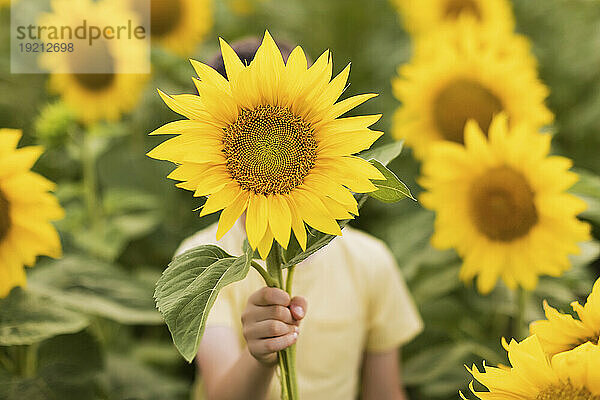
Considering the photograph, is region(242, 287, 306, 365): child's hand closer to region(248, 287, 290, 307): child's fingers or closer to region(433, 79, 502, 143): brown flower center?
region(248, 287, 290, 307): child's fingers

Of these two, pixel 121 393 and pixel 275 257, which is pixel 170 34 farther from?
pixel 275 257

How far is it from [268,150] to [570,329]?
0.84 feet

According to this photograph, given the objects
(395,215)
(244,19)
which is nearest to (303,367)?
(395,215)

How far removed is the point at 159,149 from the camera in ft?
1.51

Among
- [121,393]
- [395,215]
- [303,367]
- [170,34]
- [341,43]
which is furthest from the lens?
[341,43]

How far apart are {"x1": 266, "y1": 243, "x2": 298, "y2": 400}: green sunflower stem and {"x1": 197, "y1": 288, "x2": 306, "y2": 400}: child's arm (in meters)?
0.01

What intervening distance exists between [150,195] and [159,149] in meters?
0.97

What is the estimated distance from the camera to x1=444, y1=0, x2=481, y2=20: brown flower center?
5.18ft

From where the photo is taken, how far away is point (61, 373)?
2.95 ft

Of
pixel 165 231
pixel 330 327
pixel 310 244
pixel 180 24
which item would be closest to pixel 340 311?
pixel 330 327

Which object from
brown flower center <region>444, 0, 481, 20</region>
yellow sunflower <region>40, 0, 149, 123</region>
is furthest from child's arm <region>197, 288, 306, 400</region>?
brown flower center <region>444, 0, 481, 20</region>

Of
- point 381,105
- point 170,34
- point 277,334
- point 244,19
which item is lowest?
point 277,334

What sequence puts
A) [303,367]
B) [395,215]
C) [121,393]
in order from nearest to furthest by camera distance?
Result: 1. [303,367]
2. [121,393]
3. [395,215]

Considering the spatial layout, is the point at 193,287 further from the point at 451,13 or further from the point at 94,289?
the point at 451,13
